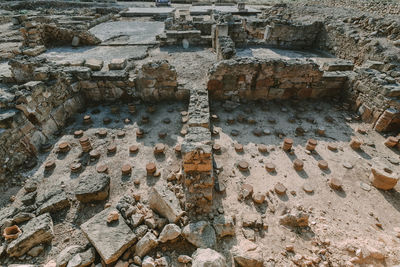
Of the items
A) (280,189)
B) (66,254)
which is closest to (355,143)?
(280,189)

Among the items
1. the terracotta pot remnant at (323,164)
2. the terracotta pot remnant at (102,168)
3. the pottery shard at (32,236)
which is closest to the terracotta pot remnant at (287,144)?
the terracotta pot remnant at (323,164)

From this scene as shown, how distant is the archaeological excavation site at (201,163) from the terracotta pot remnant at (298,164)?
2 centimetres

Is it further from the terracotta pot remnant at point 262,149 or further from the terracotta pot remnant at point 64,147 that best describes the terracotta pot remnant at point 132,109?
the terracotta pot remnant at point 262,149

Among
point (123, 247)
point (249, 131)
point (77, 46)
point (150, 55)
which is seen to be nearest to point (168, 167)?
point (123, 247)

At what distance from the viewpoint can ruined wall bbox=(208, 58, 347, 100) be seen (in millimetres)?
5879

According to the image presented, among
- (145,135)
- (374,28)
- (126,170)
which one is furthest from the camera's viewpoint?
(374,28)

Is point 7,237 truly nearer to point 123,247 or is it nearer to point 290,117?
point 123,247

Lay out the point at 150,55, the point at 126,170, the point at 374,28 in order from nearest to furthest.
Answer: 1. the point at 126,170
2. the point at 150,55
3. the point at 374,28

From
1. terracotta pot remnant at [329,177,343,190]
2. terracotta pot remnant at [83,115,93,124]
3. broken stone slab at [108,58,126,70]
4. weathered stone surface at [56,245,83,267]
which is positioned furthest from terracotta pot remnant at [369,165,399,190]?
broken stone slab at [108,58,126,70]

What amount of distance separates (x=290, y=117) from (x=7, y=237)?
20.9 ft

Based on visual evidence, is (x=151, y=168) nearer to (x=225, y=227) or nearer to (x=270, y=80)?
(x=225, y=227)

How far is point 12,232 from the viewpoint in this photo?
9.87 feet

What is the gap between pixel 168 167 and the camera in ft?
13.7

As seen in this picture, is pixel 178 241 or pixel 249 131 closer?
pixel 178 241
